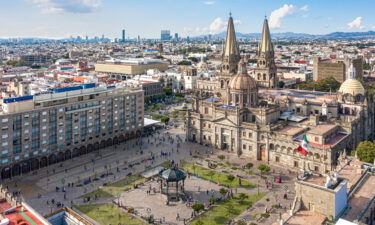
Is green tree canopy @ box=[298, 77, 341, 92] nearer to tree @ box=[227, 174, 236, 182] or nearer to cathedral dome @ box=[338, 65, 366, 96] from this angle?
cathedral dome @ box=[338, 65, 366, 96]

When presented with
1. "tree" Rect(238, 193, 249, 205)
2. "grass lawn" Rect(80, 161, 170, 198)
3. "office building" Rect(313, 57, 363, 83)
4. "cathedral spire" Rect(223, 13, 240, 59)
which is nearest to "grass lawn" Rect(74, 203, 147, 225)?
"grass lawn" Rect(80, 161, 170, 198)

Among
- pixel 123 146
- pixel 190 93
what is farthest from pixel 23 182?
pixel 190 93

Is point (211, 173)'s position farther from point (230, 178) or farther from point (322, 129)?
point (322, 129)

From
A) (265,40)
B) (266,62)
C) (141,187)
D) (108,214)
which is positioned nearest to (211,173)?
(141,187)

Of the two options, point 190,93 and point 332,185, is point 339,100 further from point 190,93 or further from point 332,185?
point 190,93

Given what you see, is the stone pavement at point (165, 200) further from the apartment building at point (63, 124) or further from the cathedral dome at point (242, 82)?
the cathedral dome at point (242, 82)

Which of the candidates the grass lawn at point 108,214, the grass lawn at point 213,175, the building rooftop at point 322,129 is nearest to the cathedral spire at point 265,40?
the building rooftop at point 322,129
